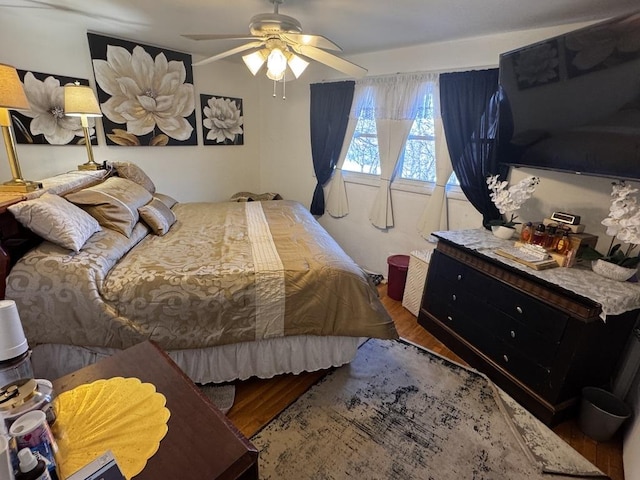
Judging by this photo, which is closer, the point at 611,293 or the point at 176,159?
the point at 611,293

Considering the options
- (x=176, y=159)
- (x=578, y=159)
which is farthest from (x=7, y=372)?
(x=176, y=159)

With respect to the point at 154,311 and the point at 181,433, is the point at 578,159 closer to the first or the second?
the point at 181,433

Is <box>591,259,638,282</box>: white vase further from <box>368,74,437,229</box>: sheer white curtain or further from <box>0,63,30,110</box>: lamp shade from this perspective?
<box>0,63,30,110</box>: lamp shade

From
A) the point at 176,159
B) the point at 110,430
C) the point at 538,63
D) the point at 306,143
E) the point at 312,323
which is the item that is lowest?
the point at 312,323

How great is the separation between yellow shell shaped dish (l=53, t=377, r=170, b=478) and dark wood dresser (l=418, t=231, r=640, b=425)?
1817 millimetres

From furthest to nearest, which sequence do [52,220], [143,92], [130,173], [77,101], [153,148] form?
[153,148] → [143,92] → [130,173] → [77,101] → [52,220]

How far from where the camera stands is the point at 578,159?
5.88ft

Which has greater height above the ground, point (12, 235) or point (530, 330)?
point (12, 235)

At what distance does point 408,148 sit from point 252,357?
235 cm

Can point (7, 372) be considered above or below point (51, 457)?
above

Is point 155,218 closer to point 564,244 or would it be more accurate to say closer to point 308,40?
point 308,40

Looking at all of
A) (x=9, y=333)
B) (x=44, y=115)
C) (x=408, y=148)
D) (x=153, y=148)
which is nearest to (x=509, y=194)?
(x=408, y=148)

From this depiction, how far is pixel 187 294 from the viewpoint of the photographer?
1643 mm

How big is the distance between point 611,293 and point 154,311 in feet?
7.44
